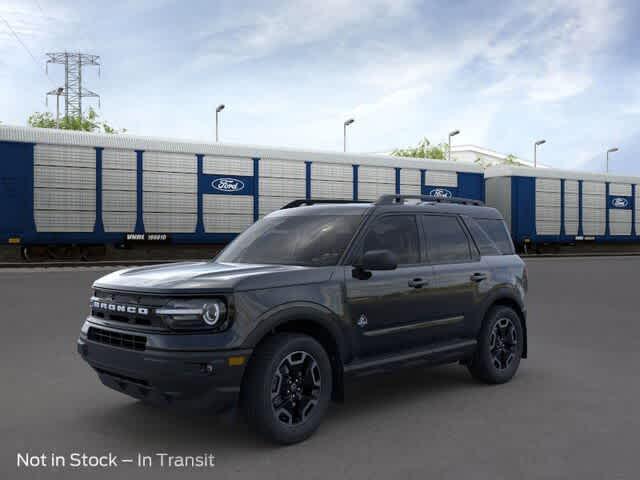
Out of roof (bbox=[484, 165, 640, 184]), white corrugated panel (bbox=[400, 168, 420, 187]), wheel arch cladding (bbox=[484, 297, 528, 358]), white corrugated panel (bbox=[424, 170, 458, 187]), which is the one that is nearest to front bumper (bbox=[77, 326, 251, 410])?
wheel arch cladding (bbox=[484, 297, 528, 358])

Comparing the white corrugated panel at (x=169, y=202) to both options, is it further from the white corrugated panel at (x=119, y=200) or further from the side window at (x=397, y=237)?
the side window at (x=397, y=237)

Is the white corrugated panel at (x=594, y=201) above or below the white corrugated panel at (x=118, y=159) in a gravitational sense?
below

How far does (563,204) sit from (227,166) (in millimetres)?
18844

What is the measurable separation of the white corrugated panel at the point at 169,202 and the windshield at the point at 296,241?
63.1ft

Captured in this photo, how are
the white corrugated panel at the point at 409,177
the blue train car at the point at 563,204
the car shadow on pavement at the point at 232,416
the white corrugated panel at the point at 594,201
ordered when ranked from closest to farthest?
the car shadow on pavement at the point at 232,416 < the white corrugated panel at the point at 409,177 < the blue train car at the point at 563,204 < the white corrugated panel at the point at 594,201

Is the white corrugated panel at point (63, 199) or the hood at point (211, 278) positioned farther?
the white corrugated panel at point (63, 199)

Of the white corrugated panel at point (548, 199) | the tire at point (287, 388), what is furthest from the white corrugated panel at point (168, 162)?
the tire at point (287, 388)

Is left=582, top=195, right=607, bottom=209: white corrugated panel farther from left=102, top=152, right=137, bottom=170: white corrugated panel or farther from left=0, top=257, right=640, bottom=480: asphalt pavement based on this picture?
left=0, top=257, right=640, bottom=480: asphalt pavement

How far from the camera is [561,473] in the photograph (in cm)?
402

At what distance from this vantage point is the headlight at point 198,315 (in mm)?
4254

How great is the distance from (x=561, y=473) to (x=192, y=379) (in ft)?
7.71

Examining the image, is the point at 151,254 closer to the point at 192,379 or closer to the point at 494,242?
the point at 494,242

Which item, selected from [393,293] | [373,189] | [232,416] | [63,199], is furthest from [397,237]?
[373,189]

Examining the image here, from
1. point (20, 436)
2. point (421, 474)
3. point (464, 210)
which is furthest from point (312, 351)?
point (464, 210)
